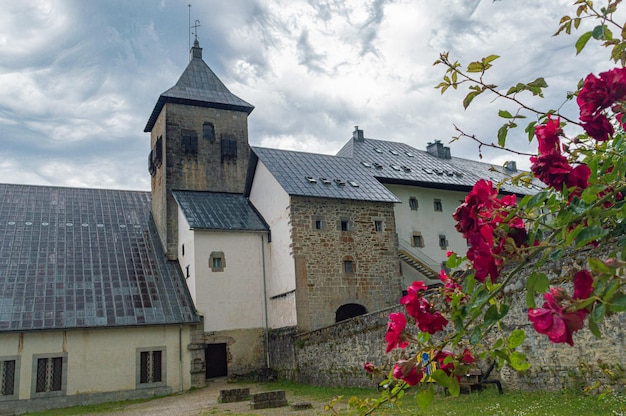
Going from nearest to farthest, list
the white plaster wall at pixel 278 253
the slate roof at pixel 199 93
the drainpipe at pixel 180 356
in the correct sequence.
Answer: the drainpipe at pixel 180 356, the white plaster wall at pixel 278 253, the slate roof at pixel 199 93

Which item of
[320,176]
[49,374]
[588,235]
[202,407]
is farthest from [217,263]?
[588,235]

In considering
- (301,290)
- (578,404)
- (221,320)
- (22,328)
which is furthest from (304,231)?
(578,404)

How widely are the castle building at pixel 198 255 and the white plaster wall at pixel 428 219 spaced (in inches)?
2.7

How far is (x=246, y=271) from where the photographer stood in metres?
23.6

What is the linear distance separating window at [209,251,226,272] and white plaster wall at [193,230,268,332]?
4.0 inches

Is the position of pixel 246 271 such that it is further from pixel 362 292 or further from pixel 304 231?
pixel 362 292

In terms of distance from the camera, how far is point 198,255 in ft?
74.8

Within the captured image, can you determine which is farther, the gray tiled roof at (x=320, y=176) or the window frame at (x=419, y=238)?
the window frame at (x=419, y=238)

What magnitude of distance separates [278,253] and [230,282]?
234cm

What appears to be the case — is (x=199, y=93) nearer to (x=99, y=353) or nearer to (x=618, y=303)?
(x=99, y=353)

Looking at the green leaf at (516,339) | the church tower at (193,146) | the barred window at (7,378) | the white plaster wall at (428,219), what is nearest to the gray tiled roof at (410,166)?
the white plaster wall at (428,219)

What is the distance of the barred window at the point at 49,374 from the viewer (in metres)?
19.1

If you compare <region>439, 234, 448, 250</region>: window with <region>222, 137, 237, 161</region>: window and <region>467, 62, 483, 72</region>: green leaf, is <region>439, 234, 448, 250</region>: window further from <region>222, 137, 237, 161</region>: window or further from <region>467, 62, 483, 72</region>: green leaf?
<region>467, 62, 483, 72</region>: green leaf

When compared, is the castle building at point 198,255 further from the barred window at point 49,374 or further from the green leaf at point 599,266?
the green leaf at point 599,266
